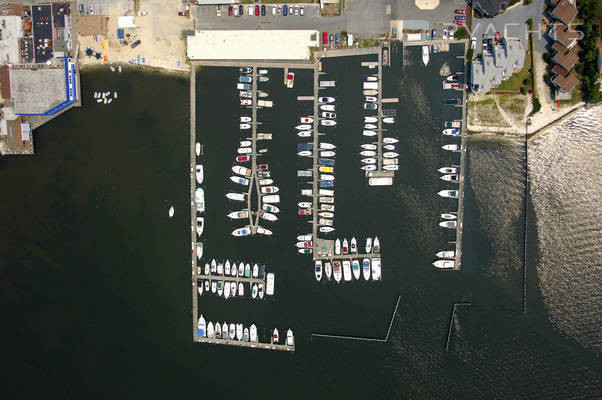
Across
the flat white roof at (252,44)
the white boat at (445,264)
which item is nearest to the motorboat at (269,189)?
the flat white roof at (252,44)

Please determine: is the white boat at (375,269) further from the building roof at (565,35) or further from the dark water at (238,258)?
the building roof at (565,35)

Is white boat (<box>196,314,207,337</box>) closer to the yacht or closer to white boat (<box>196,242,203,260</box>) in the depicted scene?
white boat (<box>196,242,203,260</box>)

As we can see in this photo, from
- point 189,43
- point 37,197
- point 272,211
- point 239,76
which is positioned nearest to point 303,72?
point 239,76

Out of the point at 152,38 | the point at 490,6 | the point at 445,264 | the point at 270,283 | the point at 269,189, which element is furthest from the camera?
the point at 152,38

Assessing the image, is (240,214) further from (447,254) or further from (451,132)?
(451,132)

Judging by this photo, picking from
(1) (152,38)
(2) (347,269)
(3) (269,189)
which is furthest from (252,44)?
(2) (347,269)

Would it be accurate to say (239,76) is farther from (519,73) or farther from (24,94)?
(519,73)
